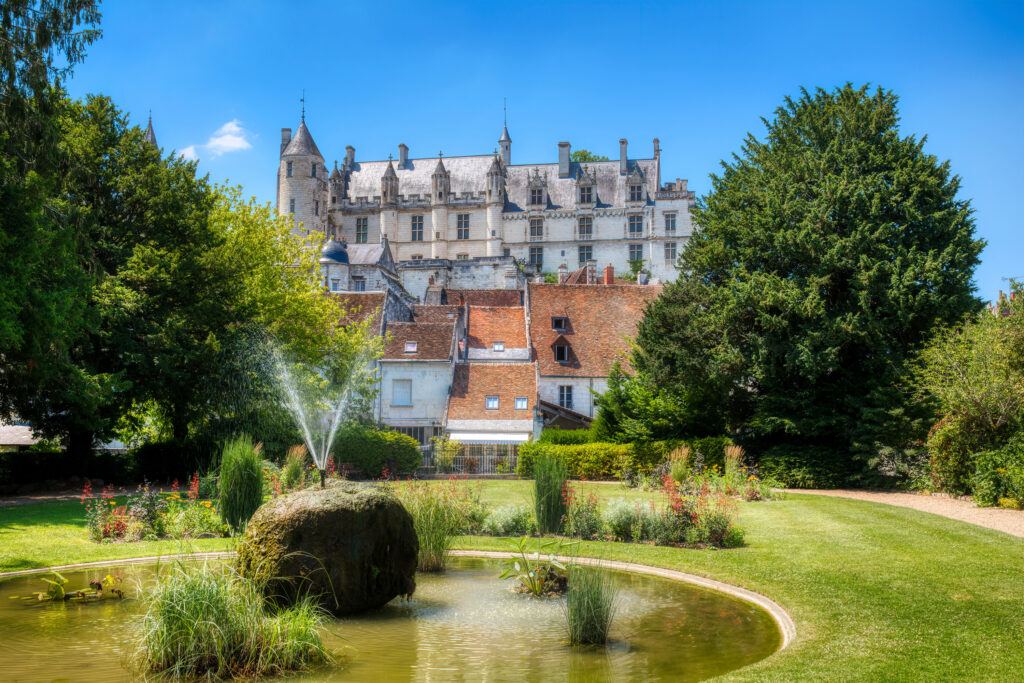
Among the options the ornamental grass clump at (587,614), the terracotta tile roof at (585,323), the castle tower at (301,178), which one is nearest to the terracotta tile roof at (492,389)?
the terracotta tile roof at (585,323)

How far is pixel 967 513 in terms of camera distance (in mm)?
17719

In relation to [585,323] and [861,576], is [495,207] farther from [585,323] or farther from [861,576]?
[861,576]

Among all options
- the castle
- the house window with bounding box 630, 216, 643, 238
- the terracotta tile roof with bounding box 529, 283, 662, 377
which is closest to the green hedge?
the terracotta tile roof with bounding box 529, 283, 662, 377

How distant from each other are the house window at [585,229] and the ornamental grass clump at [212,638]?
76.5m

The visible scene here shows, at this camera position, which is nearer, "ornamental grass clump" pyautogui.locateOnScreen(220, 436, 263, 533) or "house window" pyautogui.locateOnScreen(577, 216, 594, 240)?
"ornamental grass clump" pyautogui.locateOnScreen(220, 436, 263, 533)

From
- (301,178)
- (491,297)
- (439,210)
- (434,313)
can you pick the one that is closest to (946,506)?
(434,313)

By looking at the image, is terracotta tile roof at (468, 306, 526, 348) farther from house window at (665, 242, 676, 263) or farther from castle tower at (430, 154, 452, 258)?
castle tower at (430, 154, 452, 258)

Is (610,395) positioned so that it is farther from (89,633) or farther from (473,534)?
(89,633)

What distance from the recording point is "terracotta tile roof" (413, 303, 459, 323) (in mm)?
45750

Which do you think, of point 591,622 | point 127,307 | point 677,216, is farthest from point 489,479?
point 677,216

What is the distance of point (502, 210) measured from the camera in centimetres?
8312

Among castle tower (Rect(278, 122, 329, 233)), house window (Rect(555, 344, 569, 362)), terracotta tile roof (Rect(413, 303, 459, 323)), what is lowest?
house window (Rect(555, 344, 569, 362))

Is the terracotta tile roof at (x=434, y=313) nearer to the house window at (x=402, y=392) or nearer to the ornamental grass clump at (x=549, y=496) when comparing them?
the house window at (x=402, y=392)

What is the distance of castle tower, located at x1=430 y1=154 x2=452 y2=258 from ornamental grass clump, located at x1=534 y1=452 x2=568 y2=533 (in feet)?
234
